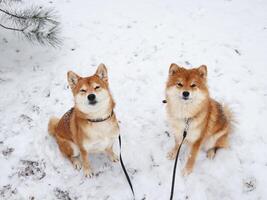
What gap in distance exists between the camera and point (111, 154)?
4.66 metres

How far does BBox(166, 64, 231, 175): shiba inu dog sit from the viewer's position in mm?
3871

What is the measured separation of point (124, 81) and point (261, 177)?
2.94 meters

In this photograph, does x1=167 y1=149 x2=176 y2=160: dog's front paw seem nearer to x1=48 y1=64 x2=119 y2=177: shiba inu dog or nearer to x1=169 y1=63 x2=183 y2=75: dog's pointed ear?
x1=48 y1=64 x2=119 y2=177: shiba inu dog

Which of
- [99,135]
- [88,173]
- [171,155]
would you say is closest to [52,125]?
[88,173]

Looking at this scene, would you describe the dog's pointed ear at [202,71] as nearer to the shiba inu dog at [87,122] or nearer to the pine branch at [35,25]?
the shiba inu dog at [87,122]

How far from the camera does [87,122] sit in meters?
3.97

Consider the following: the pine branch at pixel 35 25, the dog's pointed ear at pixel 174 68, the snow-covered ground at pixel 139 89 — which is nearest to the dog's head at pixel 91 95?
the dog's pointed ear at pixel 174 68

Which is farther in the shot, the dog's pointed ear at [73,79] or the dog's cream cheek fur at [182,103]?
the dog's pointed ear at [73,79]

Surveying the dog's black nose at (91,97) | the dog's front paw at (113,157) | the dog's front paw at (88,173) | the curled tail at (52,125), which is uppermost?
the dog's black nose at (91,97)

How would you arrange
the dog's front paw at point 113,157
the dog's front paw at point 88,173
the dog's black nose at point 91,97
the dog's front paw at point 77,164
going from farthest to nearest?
the dog's front paw at point 113,157 < the dog's front paw at point 77,164 < the dog's front paw at point 88,173 < the dog's black nose at point 91,97

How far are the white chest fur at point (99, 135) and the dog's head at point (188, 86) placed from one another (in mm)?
928

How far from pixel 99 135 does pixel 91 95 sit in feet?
2.10

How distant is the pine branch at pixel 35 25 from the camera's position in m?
5.83

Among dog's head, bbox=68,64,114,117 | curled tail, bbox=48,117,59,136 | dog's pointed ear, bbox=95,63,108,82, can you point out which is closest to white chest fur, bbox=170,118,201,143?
dog's head, bbox=68,64,114,117
